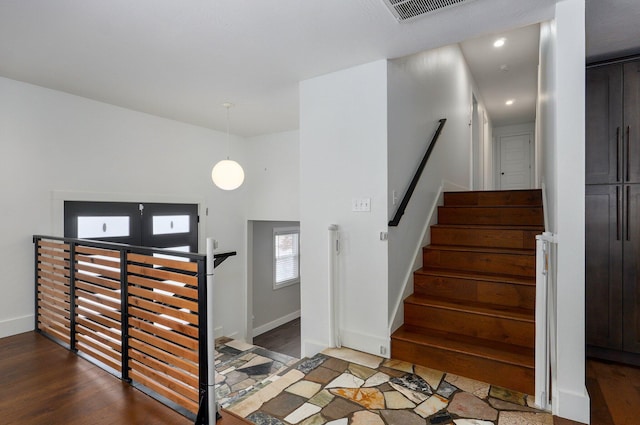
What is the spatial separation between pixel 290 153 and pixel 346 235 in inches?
108

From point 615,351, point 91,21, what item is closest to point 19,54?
point 91,21

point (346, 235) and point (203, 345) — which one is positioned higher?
point (346, 235)

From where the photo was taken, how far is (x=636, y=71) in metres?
2.74

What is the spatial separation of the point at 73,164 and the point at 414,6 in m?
3.68

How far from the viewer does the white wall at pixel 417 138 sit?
2939 millimetres

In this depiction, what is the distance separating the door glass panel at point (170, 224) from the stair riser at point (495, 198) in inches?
141

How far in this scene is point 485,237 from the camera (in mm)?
3379

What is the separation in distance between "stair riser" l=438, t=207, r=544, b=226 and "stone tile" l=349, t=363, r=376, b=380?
208cm

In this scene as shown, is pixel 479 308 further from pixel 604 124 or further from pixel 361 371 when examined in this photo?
pixel 604 124

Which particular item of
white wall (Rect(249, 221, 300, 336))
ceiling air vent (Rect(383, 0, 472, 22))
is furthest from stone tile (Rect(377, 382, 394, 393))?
white wall (Rect(249, 221, 300, 336))

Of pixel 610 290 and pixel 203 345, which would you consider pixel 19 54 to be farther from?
pixel 610 290

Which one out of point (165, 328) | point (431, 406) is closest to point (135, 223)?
point (165, 328)

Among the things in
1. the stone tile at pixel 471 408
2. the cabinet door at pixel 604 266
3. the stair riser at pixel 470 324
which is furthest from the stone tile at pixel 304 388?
the cabinet door at pixel 604 266

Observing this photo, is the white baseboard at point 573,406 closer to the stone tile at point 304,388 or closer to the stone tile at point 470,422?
the stone tile at point 470,422
